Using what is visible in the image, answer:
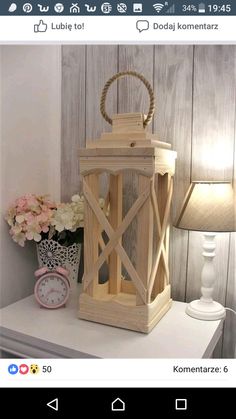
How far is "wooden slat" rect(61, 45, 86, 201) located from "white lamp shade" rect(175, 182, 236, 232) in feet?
1.29

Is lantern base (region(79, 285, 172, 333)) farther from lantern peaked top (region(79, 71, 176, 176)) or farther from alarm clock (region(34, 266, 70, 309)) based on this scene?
lantern peaked top (region(79, 71, 176, 176))

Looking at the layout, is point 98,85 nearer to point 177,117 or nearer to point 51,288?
point 177,117

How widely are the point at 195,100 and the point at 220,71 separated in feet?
0.27

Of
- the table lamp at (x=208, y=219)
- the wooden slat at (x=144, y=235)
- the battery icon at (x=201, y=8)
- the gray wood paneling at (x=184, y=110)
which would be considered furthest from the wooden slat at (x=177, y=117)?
the battery icon at (x=201, y=8)

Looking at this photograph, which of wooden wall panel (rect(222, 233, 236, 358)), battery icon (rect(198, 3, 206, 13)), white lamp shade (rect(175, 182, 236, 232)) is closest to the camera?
battery icon (rect(198, 3, 206, 13))

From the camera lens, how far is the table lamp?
0.66 m

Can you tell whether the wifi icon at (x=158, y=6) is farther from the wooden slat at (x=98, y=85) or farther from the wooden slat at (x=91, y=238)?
the wooden slat at (x=98, y=85)

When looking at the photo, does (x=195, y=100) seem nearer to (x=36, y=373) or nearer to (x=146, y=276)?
(x=146, y=276)

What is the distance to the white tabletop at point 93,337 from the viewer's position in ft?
1.80

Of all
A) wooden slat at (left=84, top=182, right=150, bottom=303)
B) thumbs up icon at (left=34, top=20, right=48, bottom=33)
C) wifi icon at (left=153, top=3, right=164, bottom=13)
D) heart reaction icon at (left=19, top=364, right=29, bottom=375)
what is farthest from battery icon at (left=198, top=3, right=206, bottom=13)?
heart reaction icon at (left=19, top=364, right=29, bottom=375)

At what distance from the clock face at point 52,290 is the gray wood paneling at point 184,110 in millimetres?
218

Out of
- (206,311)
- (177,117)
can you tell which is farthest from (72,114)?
(206,311)

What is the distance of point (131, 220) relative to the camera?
625 mm
